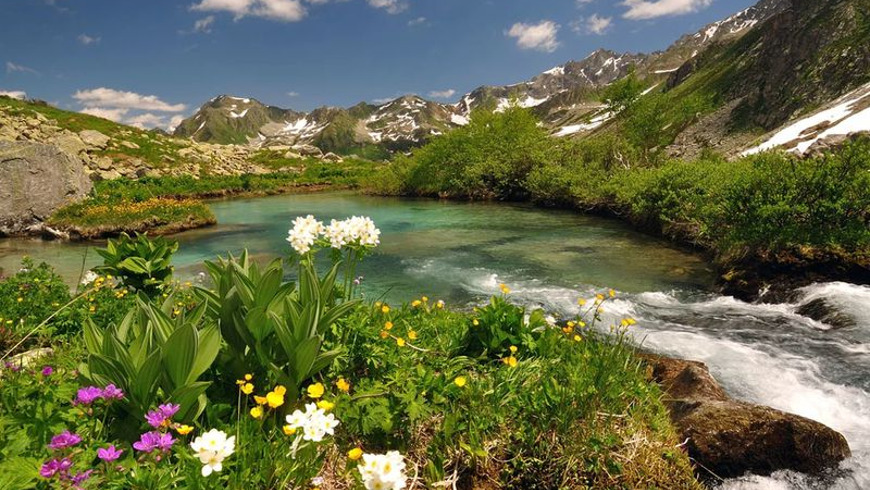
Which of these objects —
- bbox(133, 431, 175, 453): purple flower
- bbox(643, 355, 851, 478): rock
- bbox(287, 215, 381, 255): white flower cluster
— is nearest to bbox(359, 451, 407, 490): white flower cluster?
bbox(133, 431, 175, 453): purple flower

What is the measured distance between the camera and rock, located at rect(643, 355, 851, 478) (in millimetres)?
3885

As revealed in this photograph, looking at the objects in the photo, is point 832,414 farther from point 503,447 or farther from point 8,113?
point 8,113

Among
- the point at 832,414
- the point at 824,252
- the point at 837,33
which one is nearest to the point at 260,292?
the point at 832,414

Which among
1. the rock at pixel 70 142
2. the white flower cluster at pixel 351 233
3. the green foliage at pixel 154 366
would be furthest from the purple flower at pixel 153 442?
the rock at pixel 70 142

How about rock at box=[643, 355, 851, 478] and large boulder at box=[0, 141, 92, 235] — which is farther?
large boulder at box=[0, 141, 92, 235]

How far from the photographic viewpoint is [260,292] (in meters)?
3.63

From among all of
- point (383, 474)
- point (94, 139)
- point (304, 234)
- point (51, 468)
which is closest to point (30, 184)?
point (304, 234)

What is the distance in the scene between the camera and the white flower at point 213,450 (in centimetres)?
206

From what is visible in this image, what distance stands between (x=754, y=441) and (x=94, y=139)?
7102 centimetres

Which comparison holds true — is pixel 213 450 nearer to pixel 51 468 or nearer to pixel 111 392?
pixel 51 468

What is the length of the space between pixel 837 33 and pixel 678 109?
3510 cm

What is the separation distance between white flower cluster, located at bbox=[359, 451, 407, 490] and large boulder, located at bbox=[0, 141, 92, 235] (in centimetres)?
2802

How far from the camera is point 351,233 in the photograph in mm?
4461

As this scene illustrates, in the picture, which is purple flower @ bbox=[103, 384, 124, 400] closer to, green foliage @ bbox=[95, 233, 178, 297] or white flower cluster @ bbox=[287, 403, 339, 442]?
white flower cluster @ bbox=[287, 403, 339, 442]
